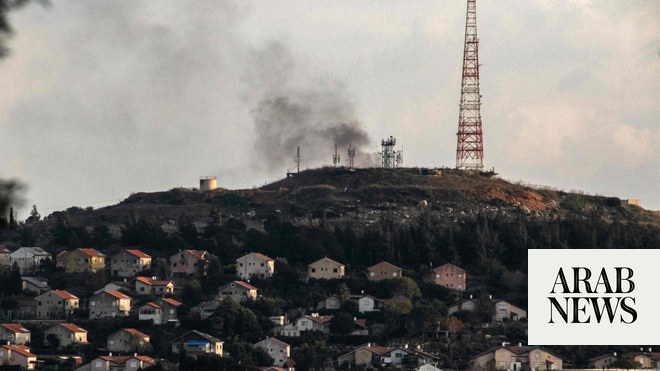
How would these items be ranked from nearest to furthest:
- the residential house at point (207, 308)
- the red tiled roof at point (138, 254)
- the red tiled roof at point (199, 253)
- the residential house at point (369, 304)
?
the residential house at point (207, 308), the residential house at point (369, 304), the red tiled roof at point (199, 253), the red tiled roof at point (138, 254)

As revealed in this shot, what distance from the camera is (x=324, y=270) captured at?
88.8m

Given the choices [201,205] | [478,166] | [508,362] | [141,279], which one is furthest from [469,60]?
[508,362]

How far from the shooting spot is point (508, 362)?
7056cm

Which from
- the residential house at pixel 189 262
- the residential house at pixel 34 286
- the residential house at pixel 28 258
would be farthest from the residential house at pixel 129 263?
the residential house at pixel 34 286

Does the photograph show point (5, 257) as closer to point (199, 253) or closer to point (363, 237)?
point (199, 253)

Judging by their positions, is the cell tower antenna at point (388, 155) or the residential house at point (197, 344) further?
the cell tower antenna at point (388, 155)

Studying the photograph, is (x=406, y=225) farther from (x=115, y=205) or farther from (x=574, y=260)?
(x=574, y=260)

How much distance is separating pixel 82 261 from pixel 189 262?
679 centimetres

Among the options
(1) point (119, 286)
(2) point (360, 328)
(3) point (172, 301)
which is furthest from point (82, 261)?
(2) point (360, 328)

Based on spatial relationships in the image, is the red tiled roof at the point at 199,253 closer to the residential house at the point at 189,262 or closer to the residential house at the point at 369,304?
the residential house at the point at 189,262

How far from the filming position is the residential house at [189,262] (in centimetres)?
9106

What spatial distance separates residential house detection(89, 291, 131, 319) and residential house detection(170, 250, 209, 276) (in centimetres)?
802

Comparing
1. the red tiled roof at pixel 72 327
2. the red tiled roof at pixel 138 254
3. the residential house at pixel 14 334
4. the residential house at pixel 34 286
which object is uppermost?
the red tiled roof at pixel 138 254

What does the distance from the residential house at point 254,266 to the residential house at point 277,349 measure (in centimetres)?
1565
